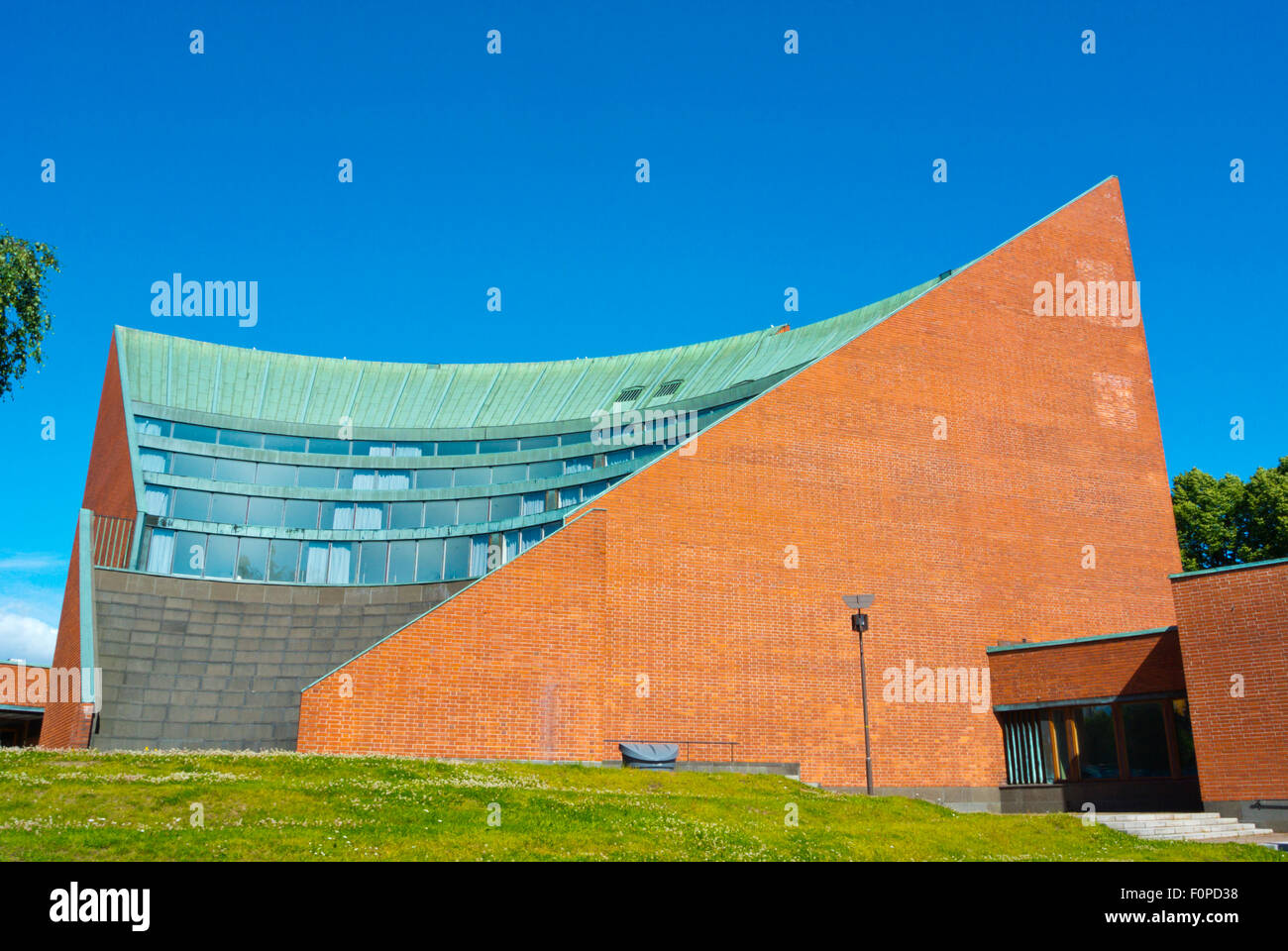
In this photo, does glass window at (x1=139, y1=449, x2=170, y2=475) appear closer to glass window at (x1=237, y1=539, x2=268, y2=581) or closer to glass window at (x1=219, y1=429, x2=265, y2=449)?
glass window at (x1=219, y1=429, x2=265, y2=449)

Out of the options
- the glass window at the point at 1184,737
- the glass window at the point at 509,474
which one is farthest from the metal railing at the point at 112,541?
the glass window at the point at 1184,737

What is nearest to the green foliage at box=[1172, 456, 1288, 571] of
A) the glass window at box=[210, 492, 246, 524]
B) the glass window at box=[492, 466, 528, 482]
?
the glass window at box=[492, 466, 528, 482]

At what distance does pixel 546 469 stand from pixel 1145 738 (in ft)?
74.4

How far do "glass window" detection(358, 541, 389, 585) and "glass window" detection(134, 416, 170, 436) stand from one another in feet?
26.9

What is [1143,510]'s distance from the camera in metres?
31.7

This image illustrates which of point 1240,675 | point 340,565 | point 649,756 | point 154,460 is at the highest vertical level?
point 154,460

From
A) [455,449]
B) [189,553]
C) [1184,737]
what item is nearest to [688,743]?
[1184,737]

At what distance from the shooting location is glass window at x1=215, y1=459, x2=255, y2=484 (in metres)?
38.1

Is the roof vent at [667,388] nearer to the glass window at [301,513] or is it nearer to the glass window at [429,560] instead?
the glass window at [429,560]

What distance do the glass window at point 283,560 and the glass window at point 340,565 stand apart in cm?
113

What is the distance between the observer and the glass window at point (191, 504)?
36.3m

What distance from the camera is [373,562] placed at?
3712 cm

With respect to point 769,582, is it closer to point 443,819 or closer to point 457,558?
point 443,819

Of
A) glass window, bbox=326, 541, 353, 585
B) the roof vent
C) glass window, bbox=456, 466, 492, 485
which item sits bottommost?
glass window, bbox=326, 541, 353, 585
